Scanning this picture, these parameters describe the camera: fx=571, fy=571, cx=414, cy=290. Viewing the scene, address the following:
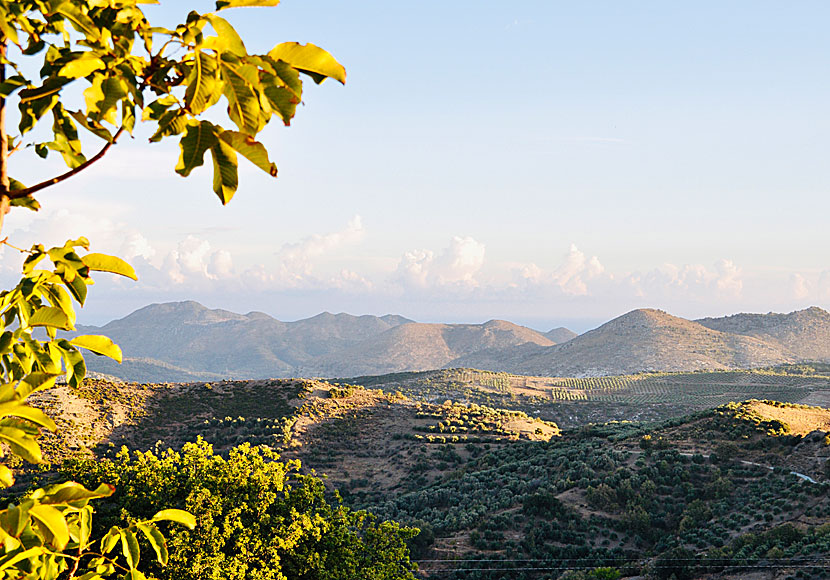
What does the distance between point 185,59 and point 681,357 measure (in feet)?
540

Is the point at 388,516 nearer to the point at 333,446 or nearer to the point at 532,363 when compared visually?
the point at 333,446

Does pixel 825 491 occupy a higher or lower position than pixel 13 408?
lower

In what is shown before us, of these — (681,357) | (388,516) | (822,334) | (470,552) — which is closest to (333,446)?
(388,516)

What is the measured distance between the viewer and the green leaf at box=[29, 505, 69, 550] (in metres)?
2.38

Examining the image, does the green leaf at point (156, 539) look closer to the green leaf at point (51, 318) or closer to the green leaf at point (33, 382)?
the green leaf at point (33, 382)

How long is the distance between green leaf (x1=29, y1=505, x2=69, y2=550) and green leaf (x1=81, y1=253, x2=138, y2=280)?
1051 mm

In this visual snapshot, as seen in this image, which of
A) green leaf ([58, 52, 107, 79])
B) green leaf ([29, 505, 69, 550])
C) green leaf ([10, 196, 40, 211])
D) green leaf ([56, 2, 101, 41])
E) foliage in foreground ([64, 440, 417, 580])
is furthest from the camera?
foliage in foreground ([64, 440, 417, 580])

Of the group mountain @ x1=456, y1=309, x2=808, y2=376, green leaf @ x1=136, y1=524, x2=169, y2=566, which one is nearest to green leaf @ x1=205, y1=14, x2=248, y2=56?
green leaf @ x1=136, y1=524, x2=169, y2=566

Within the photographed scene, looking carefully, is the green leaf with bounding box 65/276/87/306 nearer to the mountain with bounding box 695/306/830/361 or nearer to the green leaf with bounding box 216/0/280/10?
the green leaf with bounding box 216/0/280/10

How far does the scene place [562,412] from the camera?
279ft

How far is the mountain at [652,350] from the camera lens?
145500mm

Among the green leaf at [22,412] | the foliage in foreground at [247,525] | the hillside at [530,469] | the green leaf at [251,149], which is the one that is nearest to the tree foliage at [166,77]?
the green leaf at [251,149]

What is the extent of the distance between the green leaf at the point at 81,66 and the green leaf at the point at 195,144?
514mm

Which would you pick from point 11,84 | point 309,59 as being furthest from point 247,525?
point 309,59
